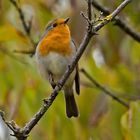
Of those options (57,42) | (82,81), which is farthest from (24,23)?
(82,81)

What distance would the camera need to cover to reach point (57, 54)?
3770mm

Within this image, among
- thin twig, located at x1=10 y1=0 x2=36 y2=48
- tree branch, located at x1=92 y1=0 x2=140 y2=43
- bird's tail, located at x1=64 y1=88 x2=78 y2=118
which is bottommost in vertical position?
bird's tail, located at x1=64 y1=88 x2=78 y2=118

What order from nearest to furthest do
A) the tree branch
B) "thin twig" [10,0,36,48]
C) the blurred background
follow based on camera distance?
1. the blurred background
2. the tree branch
3. "thin twig" [10,0,36,48]

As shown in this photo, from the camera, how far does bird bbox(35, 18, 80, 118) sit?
3.74 m

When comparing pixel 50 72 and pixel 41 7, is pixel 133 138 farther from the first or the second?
pixel 41 7

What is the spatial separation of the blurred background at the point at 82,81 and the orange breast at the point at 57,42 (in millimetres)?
125

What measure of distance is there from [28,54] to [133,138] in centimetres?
143

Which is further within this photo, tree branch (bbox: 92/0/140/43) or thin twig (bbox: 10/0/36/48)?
thin twig (bbox: 10/0/36/48)

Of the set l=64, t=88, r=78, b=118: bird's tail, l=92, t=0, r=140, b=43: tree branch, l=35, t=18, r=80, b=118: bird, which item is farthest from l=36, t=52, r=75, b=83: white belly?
l=92, t=0, r=140, b=43: tree branch

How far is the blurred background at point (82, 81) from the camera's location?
3.70 metres

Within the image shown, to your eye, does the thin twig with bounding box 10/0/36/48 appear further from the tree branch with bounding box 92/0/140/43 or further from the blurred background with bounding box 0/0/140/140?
the tree branch with bounding box 92/0/140/43

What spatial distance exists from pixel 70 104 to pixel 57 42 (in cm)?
58

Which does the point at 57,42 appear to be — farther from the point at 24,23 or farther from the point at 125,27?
the point at 125,27

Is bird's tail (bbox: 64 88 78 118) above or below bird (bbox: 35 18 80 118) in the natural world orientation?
below
